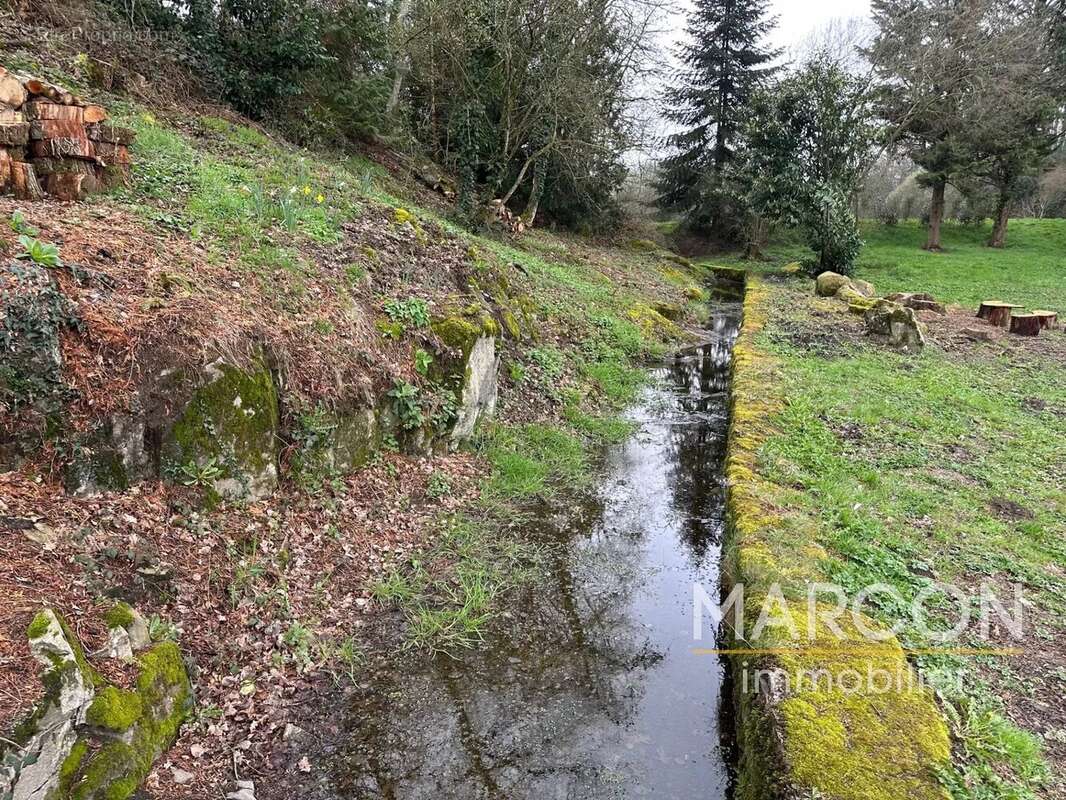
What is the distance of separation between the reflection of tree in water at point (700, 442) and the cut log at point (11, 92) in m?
6.84

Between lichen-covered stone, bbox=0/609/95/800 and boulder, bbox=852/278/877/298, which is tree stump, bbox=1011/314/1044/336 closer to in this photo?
boulder, bbox=852/278/877/298

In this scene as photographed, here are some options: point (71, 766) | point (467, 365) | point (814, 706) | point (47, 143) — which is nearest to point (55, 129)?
point (47, 143)

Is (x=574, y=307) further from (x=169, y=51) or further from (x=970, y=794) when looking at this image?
(x=970, y=794)

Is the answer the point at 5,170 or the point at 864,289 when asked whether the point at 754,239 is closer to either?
the point at 864,289

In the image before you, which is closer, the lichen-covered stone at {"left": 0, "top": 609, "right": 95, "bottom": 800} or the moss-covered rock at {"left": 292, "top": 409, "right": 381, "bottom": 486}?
the lichen-covered stone at {"left": 0, "top": 609, "right": 95, "bottom": 800}

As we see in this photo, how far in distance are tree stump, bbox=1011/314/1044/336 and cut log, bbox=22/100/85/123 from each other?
50.5 ft

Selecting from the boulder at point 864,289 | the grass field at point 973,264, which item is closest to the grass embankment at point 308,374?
the boulder at point 864,289

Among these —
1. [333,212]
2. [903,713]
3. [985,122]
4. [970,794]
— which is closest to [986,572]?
[903,713]

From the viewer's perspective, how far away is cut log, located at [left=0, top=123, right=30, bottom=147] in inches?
191

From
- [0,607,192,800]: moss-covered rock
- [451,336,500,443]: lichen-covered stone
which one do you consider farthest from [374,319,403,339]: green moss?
[0,607,192,800]: moss-covered rock

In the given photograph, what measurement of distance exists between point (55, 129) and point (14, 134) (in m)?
0.31

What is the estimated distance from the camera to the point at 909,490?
5297 mm

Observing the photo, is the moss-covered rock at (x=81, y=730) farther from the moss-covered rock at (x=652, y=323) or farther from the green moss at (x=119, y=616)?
the moss-covered rock at (x=652, y=323)

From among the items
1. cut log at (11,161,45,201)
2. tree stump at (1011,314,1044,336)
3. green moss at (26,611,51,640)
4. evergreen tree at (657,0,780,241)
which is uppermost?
evergreen tree at (657,0,780,241)
